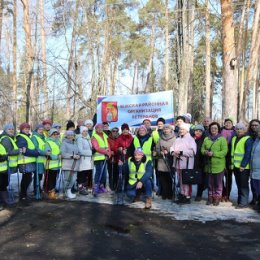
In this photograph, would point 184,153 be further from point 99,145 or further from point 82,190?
point 82,190

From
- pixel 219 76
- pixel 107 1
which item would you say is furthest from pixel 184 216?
pixel 219 76

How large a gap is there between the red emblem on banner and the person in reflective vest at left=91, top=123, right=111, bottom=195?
109 inches

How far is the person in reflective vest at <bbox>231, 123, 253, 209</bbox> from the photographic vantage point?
7.69m

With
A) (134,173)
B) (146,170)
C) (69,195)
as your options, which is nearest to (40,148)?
(69,195)

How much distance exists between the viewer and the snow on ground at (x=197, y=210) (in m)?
7.05

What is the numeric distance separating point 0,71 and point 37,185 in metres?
33.4

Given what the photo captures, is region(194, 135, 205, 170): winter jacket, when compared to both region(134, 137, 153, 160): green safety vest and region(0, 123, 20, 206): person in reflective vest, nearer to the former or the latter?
region(134, 137, 153, 160): green safety vest

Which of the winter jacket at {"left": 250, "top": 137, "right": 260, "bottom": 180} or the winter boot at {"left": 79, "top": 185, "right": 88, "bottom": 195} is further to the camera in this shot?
the winter boot at {"left": 79, "top": 185, "right": 88, "bottom": 195}

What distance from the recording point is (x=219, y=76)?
156 ft

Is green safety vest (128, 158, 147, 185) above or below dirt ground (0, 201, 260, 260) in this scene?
above

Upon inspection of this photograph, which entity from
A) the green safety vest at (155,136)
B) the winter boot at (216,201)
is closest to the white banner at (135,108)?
the green safety vest at (155,136)

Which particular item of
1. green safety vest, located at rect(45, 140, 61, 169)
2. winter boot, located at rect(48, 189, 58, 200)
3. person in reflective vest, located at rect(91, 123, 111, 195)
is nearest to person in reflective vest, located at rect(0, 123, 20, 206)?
green safety vest, located at rect(45, 140, 61, 169)

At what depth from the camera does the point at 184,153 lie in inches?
317

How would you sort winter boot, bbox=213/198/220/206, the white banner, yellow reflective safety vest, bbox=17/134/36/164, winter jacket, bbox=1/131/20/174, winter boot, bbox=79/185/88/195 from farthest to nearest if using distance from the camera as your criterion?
1. the white banner
2. winter boot, bbox=79/185/88/195
3. yellow reflective safety vest, bbox=17/134/36/164
4. winter boot, bbox=213/198/220/206
5. winter jacket, bbox=1/131/20/174
